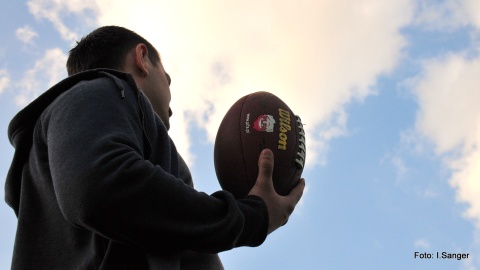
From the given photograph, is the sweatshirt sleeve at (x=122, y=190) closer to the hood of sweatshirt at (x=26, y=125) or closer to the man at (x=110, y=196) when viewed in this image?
the man at (x=110, y=196)

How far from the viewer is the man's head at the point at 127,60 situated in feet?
9.96

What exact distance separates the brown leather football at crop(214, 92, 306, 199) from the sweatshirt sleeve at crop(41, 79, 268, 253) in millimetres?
821

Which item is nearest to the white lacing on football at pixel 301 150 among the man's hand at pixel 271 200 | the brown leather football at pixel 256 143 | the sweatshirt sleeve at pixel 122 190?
the brown leather football at pixel 256 143

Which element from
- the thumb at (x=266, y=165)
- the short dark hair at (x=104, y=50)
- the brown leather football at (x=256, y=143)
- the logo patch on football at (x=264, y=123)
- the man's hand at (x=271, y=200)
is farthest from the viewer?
the logo patch on football at (x=264, y=123)

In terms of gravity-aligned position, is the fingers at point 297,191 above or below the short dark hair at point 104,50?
below

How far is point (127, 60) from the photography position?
305 cm

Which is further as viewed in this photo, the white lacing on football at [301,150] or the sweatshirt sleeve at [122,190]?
the white lacing on football at [301,150]

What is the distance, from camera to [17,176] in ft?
8.74

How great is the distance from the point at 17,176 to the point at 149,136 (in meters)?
0.69

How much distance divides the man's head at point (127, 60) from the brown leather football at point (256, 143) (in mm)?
403

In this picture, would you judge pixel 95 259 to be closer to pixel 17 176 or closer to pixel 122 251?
pixel 122 251

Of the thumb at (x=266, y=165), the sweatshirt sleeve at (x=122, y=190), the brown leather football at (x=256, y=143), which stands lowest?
the sweatshirt sleeve at (x=122, y=190)

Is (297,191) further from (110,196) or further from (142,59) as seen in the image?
(110,196)

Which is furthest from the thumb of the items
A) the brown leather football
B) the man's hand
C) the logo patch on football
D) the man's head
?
the man's head
